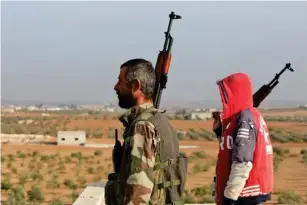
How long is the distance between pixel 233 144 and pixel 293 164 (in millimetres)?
25688

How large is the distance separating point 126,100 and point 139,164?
45 cm

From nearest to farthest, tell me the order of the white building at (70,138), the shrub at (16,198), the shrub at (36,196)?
the shrub at (16,198) → the shrub at (36,196) → the white building at (70,138)

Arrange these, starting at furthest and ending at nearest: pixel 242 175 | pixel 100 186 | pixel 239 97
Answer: pixel 100 186
pixel 239 97
pixel 242 175

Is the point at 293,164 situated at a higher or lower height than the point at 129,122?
lower

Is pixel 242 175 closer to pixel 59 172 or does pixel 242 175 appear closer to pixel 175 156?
pixel 175 156

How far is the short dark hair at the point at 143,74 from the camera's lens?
3.15 m

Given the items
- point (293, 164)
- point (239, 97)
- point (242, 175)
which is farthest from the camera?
point (293, 164)

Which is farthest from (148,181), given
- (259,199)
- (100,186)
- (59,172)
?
(59,172)

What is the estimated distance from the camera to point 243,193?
4387 mm

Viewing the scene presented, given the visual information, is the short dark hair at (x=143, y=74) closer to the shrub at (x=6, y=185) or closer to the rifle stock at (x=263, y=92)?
the rifle stock at (x=263, y=92)

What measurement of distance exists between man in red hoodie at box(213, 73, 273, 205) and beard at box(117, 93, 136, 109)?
1398 millimetres

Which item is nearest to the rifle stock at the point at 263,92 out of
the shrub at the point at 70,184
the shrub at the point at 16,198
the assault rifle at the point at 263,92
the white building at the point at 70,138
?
the assault rifle at the point at 263,92

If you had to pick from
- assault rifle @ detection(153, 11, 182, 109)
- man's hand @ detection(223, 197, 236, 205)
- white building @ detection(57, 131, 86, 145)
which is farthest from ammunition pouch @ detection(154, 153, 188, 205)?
white building @ detection(57, 131, 86, 145)

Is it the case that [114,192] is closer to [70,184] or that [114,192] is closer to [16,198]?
[16,198]
